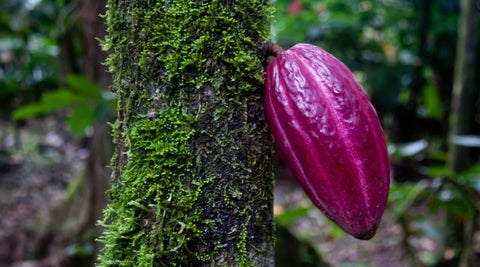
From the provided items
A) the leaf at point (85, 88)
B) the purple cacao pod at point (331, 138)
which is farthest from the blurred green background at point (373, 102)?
the purple cacao pod at point (331, 138)

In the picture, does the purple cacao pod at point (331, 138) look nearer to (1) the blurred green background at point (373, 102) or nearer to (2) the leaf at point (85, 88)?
(1) the blurred green background at point (373, 102)

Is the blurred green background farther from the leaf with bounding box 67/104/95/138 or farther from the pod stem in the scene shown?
the pod stem

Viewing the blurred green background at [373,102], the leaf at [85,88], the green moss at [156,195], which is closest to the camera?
the green moss at [156,195]

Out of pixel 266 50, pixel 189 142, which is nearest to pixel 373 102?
pixel 266 50

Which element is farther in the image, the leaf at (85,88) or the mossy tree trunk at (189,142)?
the leaf at (85,88)

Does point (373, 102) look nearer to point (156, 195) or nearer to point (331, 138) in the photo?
point (331, 138)

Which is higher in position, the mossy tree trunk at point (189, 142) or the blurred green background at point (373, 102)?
the mossy tree trunk at point (189, 142)

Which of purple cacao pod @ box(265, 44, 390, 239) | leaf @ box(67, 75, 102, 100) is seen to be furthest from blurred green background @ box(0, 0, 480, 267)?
purple cacao pod @ box(265, 44, 390, 239)
